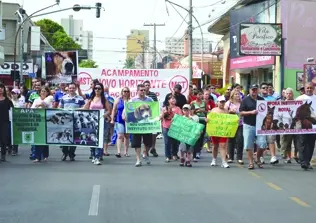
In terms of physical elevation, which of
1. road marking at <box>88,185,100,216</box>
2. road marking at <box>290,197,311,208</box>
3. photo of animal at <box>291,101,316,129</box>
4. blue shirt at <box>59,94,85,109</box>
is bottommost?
road marking at <box>290,197,311,208</box>

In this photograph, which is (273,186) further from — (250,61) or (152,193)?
(250,61)

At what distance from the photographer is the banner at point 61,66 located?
23.1 m

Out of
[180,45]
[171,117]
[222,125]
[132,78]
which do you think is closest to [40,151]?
[171,117]

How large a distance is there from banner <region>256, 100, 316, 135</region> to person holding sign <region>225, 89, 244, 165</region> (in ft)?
2.65

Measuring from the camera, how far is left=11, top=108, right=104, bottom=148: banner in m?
15.0

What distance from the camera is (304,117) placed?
14.6m

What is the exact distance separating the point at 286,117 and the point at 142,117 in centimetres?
332

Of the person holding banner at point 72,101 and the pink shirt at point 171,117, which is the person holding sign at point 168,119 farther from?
the person holding banner at point 72,101

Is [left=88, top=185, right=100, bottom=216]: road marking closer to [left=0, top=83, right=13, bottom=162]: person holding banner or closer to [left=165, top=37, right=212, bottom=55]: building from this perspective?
[left=0, top=83, right=13, bottom=162]: person holding banner

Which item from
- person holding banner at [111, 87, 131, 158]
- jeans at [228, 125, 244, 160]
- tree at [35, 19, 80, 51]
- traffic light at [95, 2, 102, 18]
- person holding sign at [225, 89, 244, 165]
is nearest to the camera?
person holding sign at [225, 89, 244, 165]

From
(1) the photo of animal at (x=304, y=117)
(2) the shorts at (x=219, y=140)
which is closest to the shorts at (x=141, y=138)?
(2) the shorts at (x=219, y=140)

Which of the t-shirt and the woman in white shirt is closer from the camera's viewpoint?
the t-shirt

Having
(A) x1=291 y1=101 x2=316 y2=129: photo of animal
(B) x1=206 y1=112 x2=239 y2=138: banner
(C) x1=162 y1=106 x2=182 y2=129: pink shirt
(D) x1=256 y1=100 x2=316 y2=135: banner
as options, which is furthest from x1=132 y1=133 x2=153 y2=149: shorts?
(A) x1=291 y1=101 x2=316 y2=129: photo of animal

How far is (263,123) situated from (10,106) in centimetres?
587
